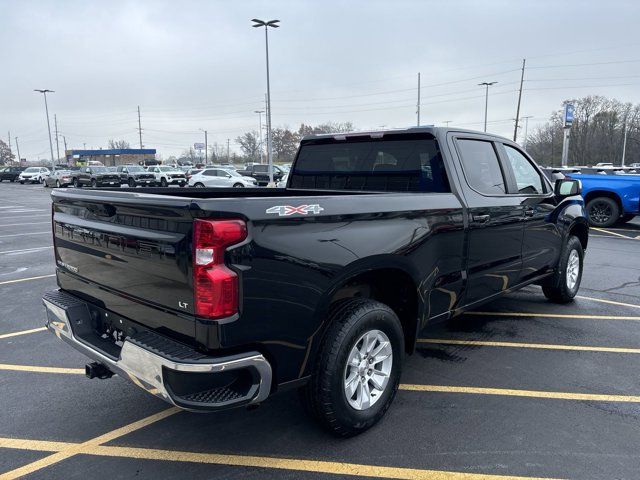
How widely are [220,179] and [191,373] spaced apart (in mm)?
31338

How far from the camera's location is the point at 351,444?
3049 millimetres

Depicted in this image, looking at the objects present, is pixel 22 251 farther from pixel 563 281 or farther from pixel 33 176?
pixel 33 176

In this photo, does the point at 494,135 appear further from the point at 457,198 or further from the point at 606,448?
the point at 606,448

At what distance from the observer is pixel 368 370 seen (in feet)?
10.4

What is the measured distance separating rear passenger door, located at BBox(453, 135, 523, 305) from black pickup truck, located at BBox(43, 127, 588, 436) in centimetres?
2

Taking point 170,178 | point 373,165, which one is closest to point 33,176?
point 170,178

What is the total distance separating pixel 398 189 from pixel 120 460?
284 cm

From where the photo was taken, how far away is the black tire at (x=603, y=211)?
13.0 metres

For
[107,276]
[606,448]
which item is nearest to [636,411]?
[606,448]

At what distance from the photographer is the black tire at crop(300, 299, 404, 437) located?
2.85 metres

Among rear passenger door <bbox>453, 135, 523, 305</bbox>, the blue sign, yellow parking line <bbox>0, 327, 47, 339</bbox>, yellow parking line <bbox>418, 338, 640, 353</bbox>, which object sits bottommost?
yellow parking line <bbox>418, 338, 640, 353</bbox>

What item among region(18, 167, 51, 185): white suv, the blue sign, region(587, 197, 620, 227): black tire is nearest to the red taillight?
region(587, 197, 620, 227): black tire

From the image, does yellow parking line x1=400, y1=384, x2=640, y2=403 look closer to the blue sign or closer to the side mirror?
the side mirror

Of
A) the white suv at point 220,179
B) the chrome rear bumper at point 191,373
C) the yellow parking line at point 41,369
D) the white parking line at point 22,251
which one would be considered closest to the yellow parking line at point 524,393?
the chrome rear bumper at point 191,373
